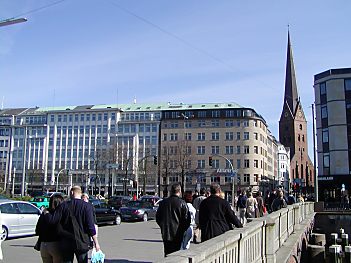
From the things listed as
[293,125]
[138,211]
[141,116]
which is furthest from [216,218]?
[293,125]

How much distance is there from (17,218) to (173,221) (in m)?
10.7

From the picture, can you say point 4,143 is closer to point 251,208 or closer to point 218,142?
point 218,142

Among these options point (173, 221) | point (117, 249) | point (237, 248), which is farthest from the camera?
point (117, 249)

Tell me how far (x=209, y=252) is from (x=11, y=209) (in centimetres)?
1406

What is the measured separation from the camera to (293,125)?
12556cm

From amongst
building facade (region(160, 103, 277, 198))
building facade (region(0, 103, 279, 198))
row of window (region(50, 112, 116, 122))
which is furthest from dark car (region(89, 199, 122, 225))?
row of window (region(50, 112, 116, 122))

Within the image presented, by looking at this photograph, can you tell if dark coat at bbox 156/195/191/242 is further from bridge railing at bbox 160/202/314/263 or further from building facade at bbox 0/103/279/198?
building facade at bbox 0/103/279/198

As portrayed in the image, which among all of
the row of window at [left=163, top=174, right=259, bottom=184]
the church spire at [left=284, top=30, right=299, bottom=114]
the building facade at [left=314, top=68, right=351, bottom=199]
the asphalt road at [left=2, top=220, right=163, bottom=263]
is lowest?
the asphalt road at [left=2, top=220, right=163, bottom=263]

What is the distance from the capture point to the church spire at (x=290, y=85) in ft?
403

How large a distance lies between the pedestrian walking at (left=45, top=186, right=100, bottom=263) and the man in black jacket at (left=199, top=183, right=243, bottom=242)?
1985mm

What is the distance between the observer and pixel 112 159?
2901 inches

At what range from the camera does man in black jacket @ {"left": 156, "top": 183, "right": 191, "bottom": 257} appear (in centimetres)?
770

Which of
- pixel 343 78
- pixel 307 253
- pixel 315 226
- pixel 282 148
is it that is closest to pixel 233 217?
pixel 307 253

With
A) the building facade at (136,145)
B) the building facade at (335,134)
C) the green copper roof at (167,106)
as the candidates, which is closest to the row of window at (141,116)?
the building facade at (136,145)
